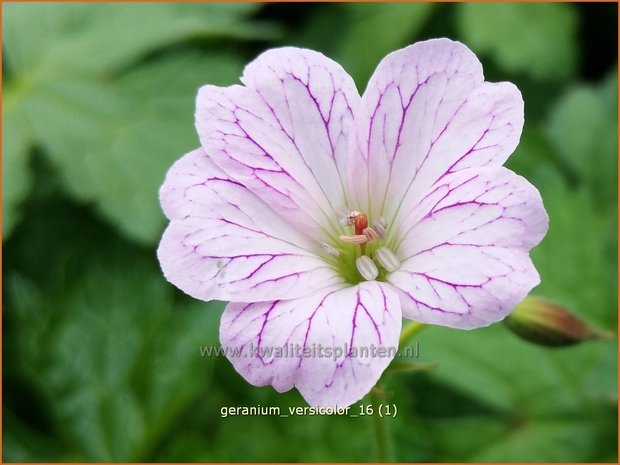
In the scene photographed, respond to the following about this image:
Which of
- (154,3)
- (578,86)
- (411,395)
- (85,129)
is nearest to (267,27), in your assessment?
(154,3)

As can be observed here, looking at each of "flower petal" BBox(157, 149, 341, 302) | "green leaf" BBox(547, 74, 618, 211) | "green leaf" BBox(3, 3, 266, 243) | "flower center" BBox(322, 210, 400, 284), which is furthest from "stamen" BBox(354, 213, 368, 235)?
"green leaf" BBox(547, 74, 618, 211)

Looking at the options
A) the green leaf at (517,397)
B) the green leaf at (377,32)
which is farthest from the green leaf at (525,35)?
the green leaf at (517,397)

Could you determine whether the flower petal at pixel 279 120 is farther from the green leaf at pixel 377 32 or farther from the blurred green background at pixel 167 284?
the green leaf at pixel 377 32

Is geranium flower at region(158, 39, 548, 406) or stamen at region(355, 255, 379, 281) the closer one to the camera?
geranium flower at region(158, 39, 548, 406)

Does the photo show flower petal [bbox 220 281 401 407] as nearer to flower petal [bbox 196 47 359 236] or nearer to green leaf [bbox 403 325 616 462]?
flower petal [bbox 196 47 359 236]

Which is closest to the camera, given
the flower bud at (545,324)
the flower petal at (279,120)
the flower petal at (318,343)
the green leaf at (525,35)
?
the flower petal at (318,343)

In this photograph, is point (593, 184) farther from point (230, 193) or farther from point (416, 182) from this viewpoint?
point (230, 193)

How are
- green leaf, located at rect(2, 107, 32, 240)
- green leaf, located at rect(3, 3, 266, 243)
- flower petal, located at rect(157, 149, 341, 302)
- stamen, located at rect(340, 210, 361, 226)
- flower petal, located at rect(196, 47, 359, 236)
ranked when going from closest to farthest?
flower petal, located at rect(157, 149, 341, 302)
flower petal, located at rect(196, 47, 359, 236)
stamen, located at rect(340, 210, 361, 226)
green leaf, located at rect(2, 107, 32, 240)
green leaf, located at rect(3, 3, 266, 243)
